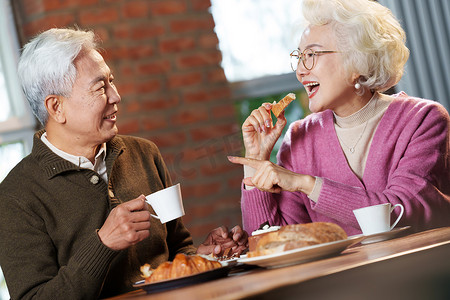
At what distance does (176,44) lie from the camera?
129 inches

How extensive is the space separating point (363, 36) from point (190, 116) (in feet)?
4.72

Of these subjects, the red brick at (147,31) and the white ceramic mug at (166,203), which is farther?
the red brick at (147,31)

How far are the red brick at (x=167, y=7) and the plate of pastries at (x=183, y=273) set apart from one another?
2150 mm

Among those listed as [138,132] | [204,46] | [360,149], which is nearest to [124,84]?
[138,132]

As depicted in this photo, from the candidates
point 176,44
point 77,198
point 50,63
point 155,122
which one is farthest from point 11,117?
point 77,198

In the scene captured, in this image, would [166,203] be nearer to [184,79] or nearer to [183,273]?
[183,273]

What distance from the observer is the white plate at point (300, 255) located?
1.26 m

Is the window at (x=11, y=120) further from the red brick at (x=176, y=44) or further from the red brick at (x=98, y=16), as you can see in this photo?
the red brick at (x=176, y=44)

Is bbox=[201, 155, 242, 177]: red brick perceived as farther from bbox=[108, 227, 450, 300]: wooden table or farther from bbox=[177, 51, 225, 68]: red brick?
bbox=[108, 227, 450, 300]: wooden table

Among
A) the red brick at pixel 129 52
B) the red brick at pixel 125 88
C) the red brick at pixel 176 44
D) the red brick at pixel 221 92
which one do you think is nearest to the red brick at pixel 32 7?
the red brick at pixel 129 52

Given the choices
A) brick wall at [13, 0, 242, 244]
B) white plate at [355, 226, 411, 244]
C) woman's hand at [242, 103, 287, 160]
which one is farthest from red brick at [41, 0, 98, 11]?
white plate at [355, 226, 411, 244]

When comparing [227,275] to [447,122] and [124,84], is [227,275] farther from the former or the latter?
[124,84]

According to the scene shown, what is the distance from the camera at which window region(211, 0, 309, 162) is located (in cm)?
348

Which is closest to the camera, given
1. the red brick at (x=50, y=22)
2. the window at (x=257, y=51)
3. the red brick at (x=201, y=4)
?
the red brick at (x=50, y=22)
